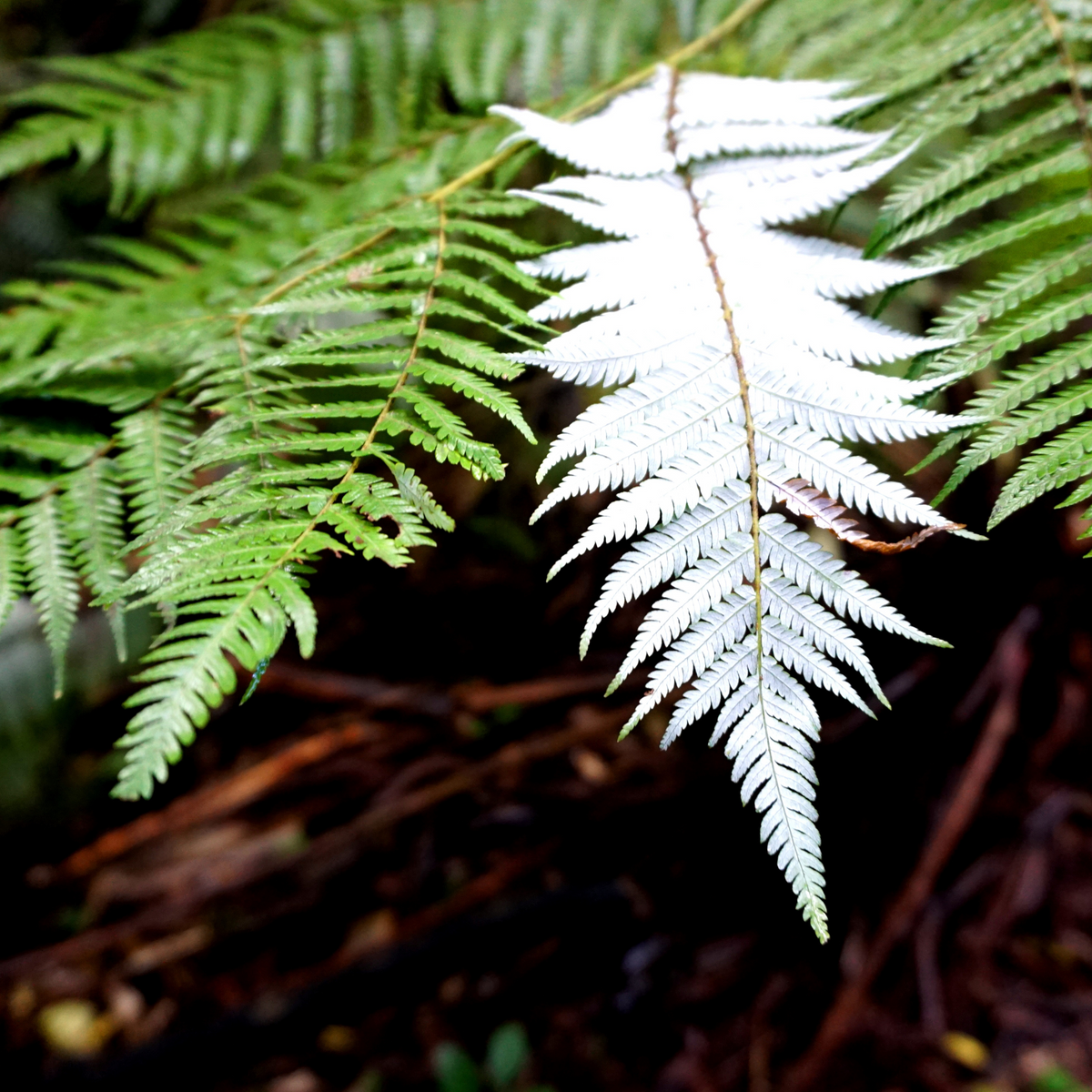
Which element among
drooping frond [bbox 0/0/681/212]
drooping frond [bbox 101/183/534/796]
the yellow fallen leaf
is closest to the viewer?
drooping frond [bbox 101/183/534/796]

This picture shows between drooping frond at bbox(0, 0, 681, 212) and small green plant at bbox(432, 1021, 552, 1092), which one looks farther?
small green plant at bbox(432, 1021, 552, 1092)

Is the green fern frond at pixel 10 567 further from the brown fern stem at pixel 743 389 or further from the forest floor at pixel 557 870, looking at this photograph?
the forest floor at pixel 557 870

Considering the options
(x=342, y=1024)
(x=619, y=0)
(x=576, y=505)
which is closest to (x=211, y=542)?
(x=619, y=0)

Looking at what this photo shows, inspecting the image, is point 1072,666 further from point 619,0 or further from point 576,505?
point 619,0

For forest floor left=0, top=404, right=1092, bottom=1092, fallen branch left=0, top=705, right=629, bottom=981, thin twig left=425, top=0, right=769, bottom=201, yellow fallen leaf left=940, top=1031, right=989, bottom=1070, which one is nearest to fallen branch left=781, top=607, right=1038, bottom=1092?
forest floor left=0, top=404, right=1092, bottom=1092

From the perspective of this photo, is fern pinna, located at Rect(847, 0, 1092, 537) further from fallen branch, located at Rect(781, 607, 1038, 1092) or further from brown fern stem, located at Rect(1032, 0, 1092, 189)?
fallen branch, located at Rect(781, 607, 1038, 1092)

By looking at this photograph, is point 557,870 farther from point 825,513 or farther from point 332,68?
point 332,68

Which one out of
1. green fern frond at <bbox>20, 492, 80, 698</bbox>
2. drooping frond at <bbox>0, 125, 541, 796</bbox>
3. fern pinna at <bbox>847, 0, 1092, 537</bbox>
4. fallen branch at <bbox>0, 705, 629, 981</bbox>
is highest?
fern pinna at <bbox>847, 0, 1092, 537</bbox>
